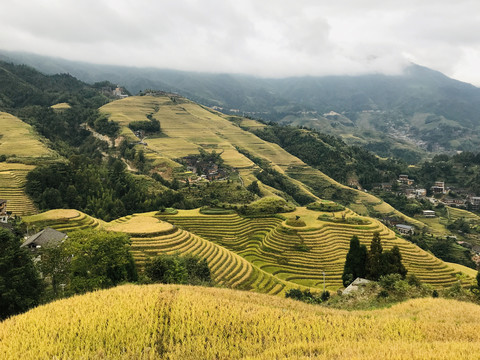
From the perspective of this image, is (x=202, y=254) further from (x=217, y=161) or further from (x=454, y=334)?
(x=217, y=161)

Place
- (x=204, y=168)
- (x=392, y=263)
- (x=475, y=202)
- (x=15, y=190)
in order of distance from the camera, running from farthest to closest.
Answer: (x=475, y=202) < (x=204, y=168) < (x=15, y=190) < (x=392, y=263)

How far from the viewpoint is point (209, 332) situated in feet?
30.3

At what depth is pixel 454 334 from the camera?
9188 mm

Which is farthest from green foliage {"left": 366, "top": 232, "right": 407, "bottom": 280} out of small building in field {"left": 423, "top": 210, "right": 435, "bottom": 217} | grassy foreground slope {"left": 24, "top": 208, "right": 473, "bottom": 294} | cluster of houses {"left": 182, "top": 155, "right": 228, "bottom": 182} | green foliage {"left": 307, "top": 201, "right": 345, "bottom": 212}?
small building in field {"left": 423, "top": 210, "right": 435, "bottom": 217}

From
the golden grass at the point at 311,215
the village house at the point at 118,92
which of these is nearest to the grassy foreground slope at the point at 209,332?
the golden grass at the point at 311,215

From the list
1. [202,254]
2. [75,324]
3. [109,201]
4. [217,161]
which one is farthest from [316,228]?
[217,161]

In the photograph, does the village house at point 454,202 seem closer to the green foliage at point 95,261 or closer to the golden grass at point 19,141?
the green foliage at point 95,261

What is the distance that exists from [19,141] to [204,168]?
51.3 meters

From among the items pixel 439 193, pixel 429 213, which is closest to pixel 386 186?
pixel 439 193

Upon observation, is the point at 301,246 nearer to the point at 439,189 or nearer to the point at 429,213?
the point at 429,213

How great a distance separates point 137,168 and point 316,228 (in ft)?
192

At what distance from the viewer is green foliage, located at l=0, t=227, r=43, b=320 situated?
16141 mm

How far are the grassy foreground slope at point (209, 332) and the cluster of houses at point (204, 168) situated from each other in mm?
78360

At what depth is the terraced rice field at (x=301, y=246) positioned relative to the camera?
40.3 meters
